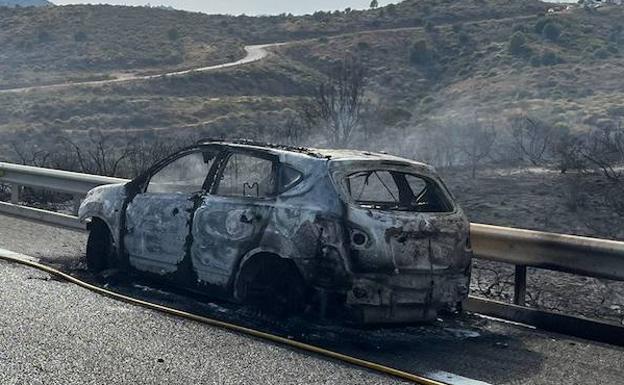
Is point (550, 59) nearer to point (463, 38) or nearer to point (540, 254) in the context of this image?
point (463, 38)

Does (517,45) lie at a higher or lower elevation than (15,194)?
higher

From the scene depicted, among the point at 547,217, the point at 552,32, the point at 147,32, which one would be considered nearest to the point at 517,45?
the point at 552,32

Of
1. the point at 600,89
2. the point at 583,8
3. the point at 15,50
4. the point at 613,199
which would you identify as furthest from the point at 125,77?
the point at 613,199

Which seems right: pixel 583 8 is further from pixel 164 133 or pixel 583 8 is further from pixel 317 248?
pixel 317 248

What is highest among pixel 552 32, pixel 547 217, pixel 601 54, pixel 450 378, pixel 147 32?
pixel 147 32

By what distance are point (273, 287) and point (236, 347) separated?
1.07 metres

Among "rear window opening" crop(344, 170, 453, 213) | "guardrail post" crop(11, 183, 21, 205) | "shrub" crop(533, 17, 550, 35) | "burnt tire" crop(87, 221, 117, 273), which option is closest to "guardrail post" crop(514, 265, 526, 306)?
"rear window opening" crop(344, 170, 453, 213)

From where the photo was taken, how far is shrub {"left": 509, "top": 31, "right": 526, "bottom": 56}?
6188 centimetres

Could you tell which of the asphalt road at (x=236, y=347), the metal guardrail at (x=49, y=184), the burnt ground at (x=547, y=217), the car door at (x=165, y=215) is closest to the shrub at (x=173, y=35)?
the burnt ground at (x=547, y=217)

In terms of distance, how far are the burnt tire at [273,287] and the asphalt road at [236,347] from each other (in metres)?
0.15

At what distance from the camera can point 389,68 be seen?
62.4 meters

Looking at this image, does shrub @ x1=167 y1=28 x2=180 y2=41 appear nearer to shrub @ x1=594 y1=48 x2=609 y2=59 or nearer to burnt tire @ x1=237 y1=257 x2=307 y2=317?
shrub @ x1=594 y1=48 x2=609 y2=59

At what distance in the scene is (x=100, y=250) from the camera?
31.4 ft

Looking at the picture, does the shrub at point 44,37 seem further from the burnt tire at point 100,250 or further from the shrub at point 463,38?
the burnt tire at point 100,250
